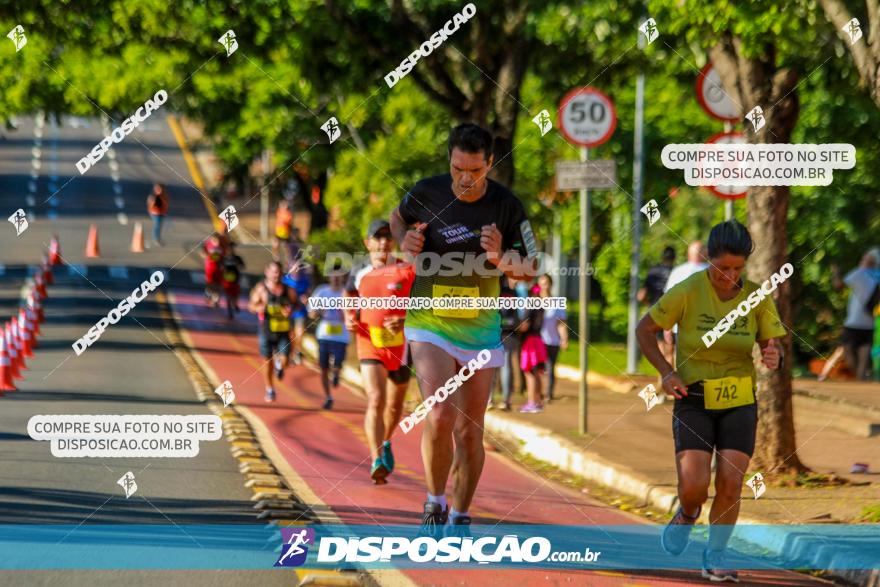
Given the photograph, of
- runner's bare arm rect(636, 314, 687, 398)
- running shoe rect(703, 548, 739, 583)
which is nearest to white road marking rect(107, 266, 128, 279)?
runner's bare arm rect(636, 314, 687, 398)

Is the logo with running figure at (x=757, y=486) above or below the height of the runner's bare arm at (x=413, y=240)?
below

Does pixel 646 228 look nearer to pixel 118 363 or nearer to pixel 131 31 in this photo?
pixel 118 363

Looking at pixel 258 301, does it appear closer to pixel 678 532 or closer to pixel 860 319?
pixel 860 319

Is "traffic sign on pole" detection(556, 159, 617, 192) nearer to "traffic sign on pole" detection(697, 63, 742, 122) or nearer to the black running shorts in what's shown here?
"traffic sign on pole" detection(697, 63, 742, 122)

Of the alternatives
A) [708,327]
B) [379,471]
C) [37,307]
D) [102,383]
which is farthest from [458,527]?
[37,307]

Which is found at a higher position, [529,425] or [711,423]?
[711,423]

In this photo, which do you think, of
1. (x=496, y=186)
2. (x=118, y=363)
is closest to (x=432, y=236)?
(x=496, y=186)

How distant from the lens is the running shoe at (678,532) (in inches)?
333

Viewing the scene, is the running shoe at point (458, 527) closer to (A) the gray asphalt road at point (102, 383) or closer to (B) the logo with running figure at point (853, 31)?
(A) the gray asphalt road at point (102, 383)

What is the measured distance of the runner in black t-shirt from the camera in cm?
827

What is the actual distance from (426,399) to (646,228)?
29464 mm

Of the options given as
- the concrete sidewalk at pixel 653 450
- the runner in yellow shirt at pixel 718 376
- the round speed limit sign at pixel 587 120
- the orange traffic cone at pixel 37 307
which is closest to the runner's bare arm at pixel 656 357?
the runner in yellow shirt at pixel 718 376

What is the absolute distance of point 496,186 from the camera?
8.48m

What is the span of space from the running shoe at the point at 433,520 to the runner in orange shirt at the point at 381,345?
321 cm
